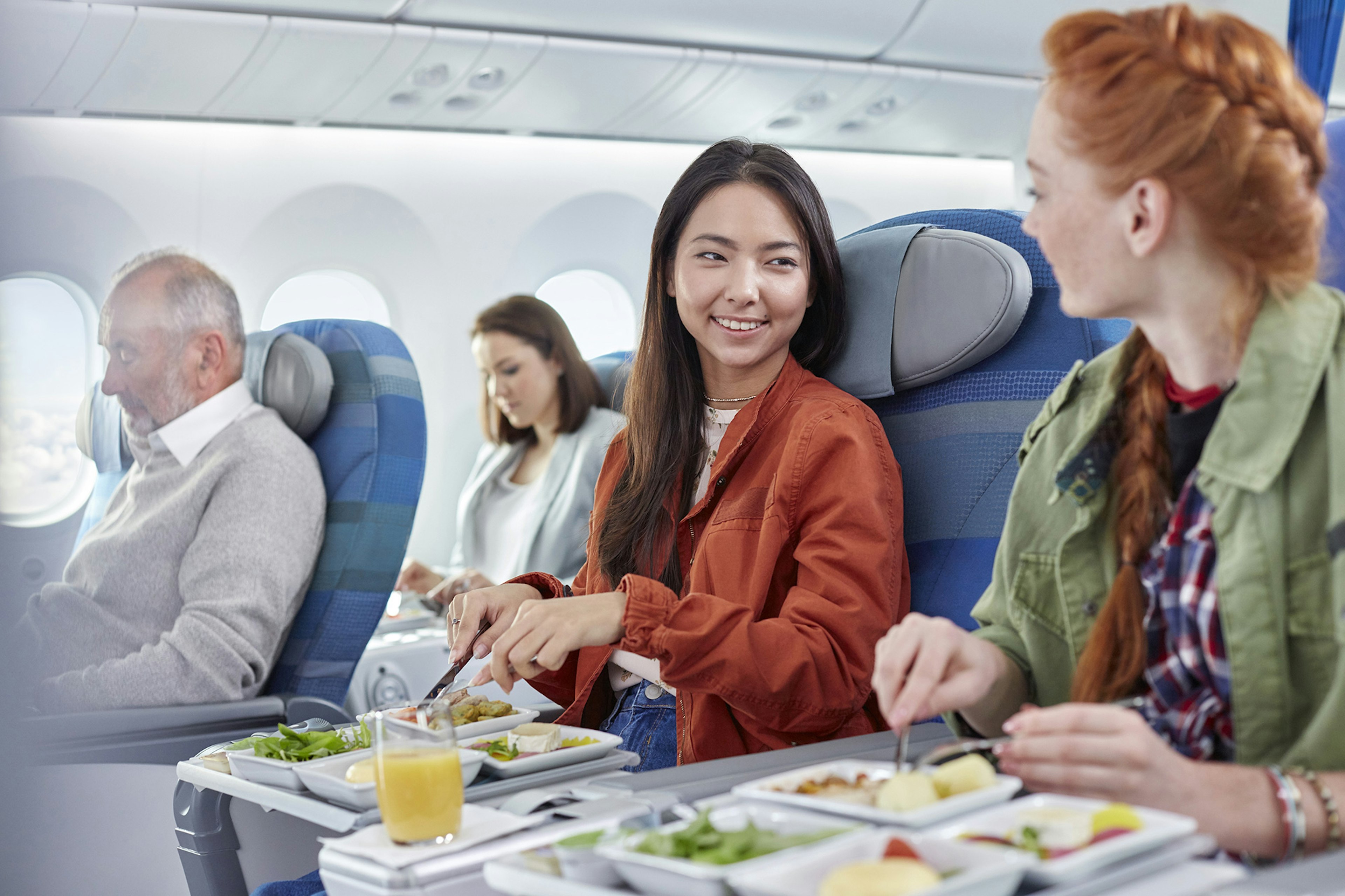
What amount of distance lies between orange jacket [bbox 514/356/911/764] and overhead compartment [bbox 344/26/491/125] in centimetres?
363

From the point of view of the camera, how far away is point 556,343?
4527 mm

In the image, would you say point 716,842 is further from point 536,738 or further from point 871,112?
point 871,112

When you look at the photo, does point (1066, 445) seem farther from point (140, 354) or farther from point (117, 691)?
point (140, 354)

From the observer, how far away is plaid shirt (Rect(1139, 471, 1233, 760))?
1032 mm

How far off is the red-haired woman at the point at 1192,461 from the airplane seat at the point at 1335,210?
0.50 feet

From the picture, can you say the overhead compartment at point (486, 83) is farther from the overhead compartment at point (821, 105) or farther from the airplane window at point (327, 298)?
the overhead compartment at point (821, 105)

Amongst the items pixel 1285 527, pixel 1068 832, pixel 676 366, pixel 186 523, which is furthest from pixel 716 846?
pixel 186 523

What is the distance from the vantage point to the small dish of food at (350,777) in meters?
1.12

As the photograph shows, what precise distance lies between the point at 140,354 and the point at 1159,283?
2.16 m

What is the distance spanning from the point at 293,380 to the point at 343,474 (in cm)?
25

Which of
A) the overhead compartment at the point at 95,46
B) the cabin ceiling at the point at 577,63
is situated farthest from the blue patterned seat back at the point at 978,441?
the overhead compartment at the point at 95,46

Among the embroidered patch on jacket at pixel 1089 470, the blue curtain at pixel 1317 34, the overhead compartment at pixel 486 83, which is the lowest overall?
the embroidered patch on jacket at pixel 1089 470

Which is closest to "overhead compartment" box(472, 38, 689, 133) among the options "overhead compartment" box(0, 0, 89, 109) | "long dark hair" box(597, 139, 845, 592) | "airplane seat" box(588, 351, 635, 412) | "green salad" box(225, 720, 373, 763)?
"airplane seat" box(588, 351, 635, 412)

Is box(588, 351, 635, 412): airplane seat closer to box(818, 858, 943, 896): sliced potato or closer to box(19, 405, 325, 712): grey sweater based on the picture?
box(19, 405, 325, 712): grey sweater
